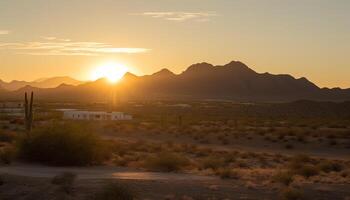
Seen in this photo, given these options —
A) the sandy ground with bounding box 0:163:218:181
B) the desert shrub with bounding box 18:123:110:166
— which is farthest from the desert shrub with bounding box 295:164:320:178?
the desert shrub with bounding box 18:123:110:166

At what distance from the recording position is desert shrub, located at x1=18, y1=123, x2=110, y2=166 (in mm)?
31484

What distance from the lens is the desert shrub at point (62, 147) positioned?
3148cm

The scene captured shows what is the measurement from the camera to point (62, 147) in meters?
31.6

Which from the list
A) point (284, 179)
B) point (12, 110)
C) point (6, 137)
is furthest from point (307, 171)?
point (12, 110)

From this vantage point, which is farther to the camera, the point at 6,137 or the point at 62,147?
the point at 6,137

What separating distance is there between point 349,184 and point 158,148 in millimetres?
21137

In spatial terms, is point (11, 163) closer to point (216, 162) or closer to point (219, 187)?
point (216, 162)

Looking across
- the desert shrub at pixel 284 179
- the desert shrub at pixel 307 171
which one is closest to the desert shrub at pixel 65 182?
the desert shrub at pixel 284 179

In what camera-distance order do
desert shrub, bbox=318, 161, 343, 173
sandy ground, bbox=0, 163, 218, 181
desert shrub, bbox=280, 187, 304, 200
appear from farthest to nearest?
1. desert shrub, bbox=318, 161, 343, 173
2. sandy ground, bbox=0, 163, 218, 181
3. desert shrub, bbox=280, 187, 304, 200

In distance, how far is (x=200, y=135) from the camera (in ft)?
205

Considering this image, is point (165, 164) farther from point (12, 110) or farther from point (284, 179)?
point (12, 110)

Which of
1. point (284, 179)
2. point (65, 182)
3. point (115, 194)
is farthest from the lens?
point (284, 179)

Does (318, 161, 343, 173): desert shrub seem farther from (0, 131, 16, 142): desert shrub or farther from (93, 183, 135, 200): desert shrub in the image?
(0, 131, 16, 142): desert shrub

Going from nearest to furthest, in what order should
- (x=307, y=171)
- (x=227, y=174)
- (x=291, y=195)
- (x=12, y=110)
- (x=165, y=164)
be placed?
(x=291, y=195), (x=227, y=174), (x=307, y=171), (x=165, y=164), (x=12, y=110)
